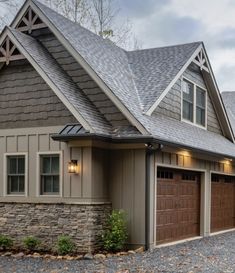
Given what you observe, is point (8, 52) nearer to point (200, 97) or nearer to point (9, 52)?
point (9, 52)

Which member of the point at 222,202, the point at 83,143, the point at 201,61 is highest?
the point at 201,61

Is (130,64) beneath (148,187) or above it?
above

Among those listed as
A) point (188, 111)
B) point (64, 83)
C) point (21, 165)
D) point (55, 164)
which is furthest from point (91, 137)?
point (188, 111)

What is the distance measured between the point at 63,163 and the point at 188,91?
5793mm

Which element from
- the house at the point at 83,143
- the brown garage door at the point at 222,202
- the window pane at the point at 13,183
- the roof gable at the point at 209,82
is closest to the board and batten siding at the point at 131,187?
the house at the point at 83,143

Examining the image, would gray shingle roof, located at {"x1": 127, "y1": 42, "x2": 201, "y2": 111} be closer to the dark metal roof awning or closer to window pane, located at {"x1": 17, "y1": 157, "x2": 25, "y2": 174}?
the dark metal roof awning

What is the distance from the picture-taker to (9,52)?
13336 mm

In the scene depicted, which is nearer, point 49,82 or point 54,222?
point 54,222

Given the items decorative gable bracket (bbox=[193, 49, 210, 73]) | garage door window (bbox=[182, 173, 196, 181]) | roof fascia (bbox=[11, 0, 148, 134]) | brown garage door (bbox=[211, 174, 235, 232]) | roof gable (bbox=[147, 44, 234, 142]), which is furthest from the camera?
brown garage door (bbox=[211, 174, 235, 232])

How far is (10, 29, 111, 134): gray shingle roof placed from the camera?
1253 cm

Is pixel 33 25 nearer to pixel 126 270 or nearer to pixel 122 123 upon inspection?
pixel 122 123

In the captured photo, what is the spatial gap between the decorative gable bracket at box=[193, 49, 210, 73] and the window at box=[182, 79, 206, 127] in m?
0.69

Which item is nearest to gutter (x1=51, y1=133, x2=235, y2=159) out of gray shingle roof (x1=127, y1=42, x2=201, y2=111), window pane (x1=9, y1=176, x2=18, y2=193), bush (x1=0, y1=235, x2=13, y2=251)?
gray shingle roof (x1=127, y1=42, x2=201, y2=111)

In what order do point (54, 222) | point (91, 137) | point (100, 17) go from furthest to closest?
point (100, 17) < point (54, 222) < point (91, 137)
